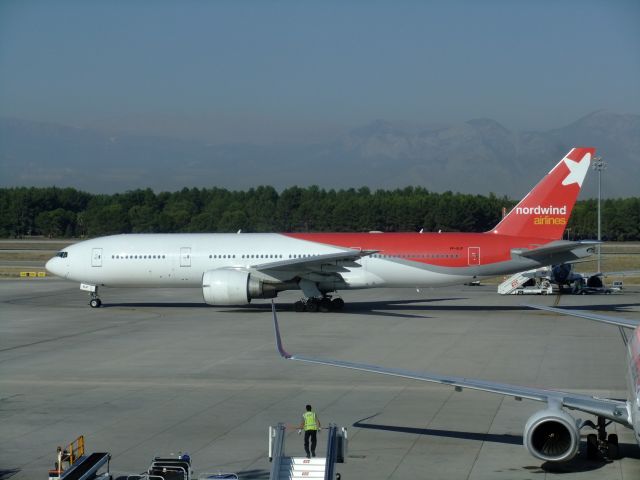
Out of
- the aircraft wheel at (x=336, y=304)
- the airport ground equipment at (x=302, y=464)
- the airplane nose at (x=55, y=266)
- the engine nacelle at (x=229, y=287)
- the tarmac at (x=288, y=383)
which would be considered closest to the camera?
the airport ground equipment at (x=302, y=464)

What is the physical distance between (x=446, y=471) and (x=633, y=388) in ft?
11.1

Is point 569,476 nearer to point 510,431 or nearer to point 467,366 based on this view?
point 510,431

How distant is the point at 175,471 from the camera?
1380 cm

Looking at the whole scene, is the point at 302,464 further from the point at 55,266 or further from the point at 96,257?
the point at 55,266

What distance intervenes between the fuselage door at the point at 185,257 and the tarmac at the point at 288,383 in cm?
220

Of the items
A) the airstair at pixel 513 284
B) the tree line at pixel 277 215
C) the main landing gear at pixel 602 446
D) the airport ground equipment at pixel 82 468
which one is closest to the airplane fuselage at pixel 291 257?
the airstair at pixel 513 284

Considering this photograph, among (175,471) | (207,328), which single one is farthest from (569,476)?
(207,328)

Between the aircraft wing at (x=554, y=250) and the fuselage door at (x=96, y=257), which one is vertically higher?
the aircraft wing at (x=554, y=250)

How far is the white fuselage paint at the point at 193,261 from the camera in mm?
40344

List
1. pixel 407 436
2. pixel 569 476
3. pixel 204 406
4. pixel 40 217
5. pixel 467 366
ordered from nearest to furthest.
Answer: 1. pixel 569 476
2. pixel 407 436
3. pixel 204 406
4. pixel 467 366
5. pixel 40 217

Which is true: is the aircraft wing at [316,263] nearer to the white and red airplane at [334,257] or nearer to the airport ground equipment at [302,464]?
the white and red airplane at [334,257]

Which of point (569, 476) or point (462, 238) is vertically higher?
point (462, 238)

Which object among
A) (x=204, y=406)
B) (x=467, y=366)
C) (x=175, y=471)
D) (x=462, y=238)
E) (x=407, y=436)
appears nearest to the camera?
(x=175, y=471)

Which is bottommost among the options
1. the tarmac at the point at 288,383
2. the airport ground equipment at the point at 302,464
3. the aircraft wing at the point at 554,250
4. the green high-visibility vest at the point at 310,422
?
the tarmac at the point at 288,383
